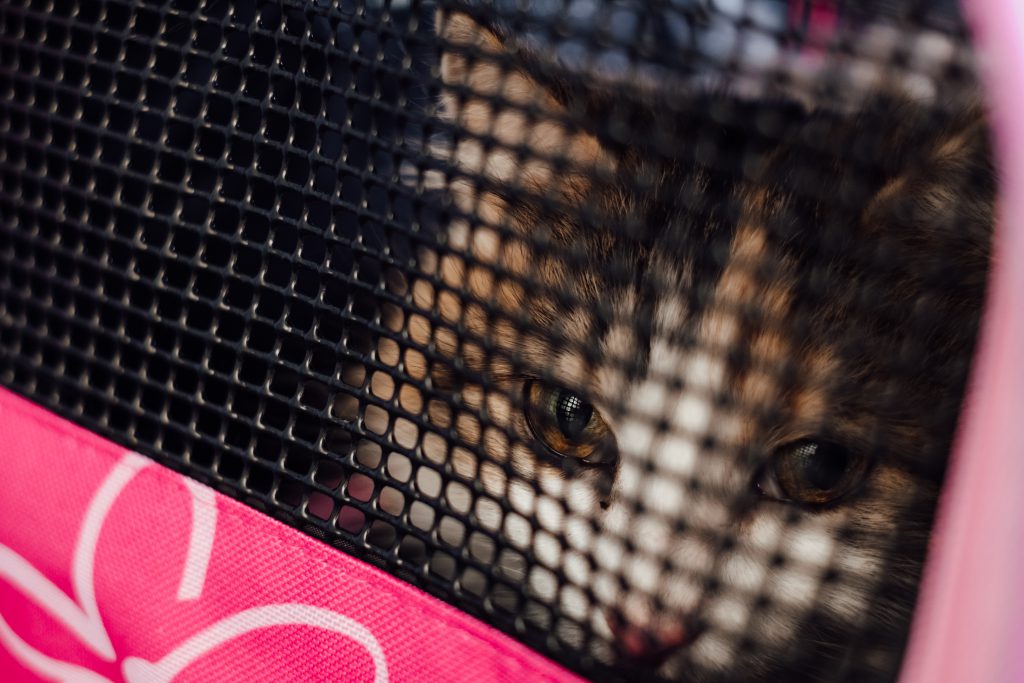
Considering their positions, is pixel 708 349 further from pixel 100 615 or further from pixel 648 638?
pixel 100 615

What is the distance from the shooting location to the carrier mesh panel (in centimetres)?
45

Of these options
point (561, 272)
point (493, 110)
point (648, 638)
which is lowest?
point (648, 638)

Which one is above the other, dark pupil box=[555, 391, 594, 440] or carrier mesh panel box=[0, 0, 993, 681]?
carrier mesh panel box=[0, 0, 993, 681]

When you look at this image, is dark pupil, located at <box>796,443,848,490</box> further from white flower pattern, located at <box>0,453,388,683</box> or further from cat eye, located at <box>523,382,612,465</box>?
white flower pattern, located at <box>0,453,388,683</box>

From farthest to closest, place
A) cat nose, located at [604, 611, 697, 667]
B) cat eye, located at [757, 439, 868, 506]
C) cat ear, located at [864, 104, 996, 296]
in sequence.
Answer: cat eye, located at [757, 439, 868, 506]
cat nose, located at [604, 611, 697, 667]
cat ear, located at [864, 104, 996, 296]

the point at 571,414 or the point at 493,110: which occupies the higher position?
the point at 493,110

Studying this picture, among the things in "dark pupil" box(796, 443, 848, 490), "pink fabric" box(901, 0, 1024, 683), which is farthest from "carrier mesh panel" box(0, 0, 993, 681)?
"pink fabric" box(901, 0, 1024, 683)

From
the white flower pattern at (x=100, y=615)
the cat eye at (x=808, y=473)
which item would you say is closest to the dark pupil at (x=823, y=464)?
the cat eye at (x=808, y=473)

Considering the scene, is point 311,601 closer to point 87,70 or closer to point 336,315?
point 336,315

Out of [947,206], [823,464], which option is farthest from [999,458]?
[823,464]

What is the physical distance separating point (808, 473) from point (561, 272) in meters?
0.23

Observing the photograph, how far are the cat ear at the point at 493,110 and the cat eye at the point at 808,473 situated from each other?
25 centimetres

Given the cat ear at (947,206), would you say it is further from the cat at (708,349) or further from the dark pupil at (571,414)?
the dark pupil at (571,414)

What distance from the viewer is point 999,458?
24 cm
